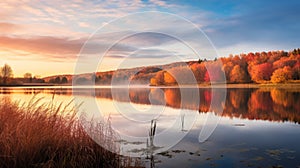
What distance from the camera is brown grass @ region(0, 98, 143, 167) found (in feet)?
19.9

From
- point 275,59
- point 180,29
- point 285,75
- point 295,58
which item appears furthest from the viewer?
point 275,59

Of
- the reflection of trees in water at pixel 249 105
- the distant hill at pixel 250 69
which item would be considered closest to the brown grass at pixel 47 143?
the reflection of trees in water at pixel 249 105

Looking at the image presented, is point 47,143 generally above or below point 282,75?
below

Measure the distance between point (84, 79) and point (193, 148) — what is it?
15.7ft

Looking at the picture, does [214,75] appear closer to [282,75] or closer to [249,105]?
[282,75]

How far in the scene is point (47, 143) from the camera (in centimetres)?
655

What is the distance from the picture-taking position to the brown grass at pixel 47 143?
6.08 m

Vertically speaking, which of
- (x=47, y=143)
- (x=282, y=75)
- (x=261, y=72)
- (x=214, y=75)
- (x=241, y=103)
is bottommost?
(x=241, y=103)

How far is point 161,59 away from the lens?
1301cm

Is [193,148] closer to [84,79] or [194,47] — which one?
[194,47]

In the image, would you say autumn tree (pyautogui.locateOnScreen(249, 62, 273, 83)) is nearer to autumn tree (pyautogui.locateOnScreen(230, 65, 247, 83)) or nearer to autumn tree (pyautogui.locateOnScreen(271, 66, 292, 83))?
autumn tree (pyautogui.locateOnScreen(230, 65, 247, 83))

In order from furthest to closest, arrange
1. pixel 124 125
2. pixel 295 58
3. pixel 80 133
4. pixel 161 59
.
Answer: pixel 295 58, pixel 124 125, pixel 161 59, pixel 80 133

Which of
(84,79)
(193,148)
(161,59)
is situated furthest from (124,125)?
(84,79)

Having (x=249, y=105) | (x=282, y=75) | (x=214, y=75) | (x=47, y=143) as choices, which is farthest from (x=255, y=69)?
(x=47, y=143)
